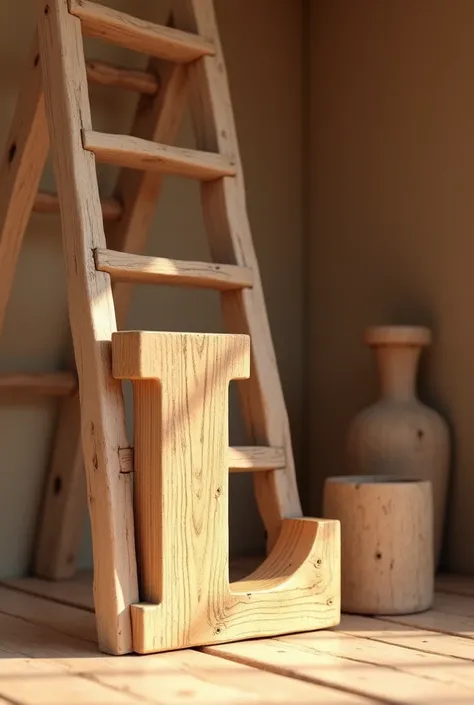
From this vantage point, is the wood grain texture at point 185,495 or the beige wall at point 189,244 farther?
the beige wall at point 189,244

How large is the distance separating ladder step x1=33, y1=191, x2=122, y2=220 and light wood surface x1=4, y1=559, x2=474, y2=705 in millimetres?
1032

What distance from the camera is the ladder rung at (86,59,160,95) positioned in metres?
2.76

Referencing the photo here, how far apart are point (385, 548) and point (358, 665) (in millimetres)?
520

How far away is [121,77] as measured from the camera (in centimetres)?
277

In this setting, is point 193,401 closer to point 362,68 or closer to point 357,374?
point 357,374

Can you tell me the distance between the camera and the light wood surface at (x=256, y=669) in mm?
1772

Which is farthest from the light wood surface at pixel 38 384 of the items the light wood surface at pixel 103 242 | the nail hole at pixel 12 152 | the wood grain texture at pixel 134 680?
the wood grain texture at pixel 134 680

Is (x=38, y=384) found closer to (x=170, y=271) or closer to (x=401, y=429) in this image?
(x=170, y=271)

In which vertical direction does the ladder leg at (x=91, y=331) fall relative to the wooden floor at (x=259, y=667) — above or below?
above

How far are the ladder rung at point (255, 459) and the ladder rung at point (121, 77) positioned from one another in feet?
3.40

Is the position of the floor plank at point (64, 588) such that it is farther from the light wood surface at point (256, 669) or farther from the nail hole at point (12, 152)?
the nail hole at point (12, 152)

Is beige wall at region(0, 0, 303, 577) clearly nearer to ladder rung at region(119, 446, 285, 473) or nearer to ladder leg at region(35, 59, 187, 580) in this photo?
ladder leg at region(35, 59, 187, 580)

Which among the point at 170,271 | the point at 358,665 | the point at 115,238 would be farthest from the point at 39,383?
the point at 358,665

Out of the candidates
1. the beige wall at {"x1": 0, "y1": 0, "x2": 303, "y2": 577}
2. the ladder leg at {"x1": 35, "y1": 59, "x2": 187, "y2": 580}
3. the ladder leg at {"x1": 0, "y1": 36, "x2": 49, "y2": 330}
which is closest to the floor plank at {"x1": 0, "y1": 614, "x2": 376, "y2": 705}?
the ladder leg at {"x1": 35, "y1": 59, "x2": 187, "y2": 580}
